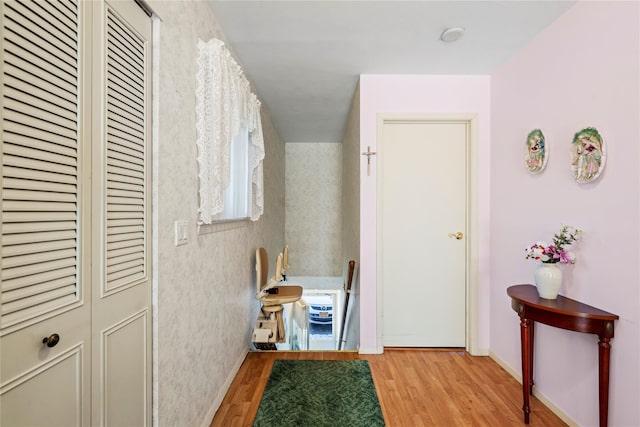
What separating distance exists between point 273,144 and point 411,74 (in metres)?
2.12

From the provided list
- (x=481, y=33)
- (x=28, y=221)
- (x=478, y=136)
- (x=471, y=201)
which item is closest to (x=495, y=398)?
(x=471, y=201)

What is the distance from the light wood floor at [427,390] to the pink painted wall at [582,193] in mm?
Answer: 230

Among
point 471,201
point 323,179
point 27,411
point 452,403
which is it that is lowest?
point 452,403

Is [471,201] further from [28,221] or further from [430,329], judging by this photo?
[28,221]

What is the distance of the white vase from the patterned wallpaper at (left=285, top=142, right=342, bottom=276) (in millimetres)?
3930

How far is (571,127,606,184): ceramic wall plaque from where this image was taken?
1.68 m

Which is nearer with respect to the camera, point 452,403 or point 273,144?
point 452,403

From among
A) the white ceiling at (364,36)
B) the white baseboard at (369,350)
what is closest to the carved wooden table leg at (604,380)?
the white baseboard at (369,350)

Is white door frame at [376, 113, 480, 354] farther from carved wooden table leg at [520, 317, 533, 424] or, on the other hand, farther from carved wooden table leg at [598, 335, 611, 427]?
carved wooden table leg at [598, 335, 611, 427]

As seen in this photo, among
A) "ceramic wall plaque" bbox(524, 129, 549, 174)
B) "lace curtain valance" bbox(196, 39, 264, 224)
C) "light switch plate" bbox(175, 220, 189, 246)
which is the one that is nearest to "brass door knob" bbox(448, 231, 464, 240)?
"ceramic wall plaque" bbox(524, 129, 549, 174)

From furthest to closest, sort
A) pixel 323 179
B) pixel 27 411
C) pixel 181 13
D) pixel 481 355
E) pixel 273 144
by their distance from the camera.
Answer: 1. pixel 323 179
2. pixel 273 144
3. pixel 481 355
4. pixel 181 13
5. pixel 27 411

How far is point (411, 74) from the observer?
2.83 metres

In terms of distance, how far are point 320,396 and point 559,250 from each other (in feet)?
5.68

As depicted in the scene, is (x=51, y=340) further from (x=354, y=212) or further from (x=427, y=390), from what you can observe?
(x=354, y=212)
